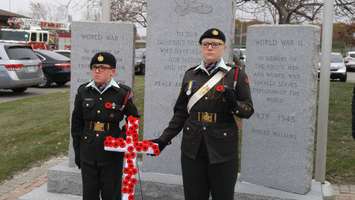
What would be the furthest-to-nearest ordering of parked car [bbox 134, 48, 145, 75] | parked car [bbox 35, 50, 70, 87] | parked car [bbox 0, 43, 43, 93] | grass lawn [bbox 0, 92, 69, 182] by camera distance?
parked car [bbox 134, 48, 145, 75] < parked car [bbox 35, 50, 70, 87] < parked car [bbox 0, 43, 43, 93] < grass lawn [bbox 0, 92, 69, 182]

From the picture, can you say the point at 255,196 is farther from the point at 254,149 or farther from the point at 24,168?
the point at 24,168

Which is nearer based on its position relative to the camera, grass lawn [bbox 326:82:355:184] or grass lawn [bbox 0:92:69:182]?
grass lawn [bbox 326:82:355:184]

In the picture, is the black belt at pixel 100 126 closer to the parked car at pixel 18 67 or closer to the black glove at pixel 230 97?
the black glove at pixel 230 97

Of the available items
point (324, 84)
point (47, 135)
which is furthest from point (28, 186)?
point (324, 84)

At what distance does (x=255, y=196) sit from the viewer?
529 cm

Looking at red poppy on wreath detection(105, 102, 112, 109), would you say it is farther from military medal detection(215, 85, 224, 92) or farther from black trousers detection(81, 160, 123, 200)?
military medal detection(215, 85, 224, 92)

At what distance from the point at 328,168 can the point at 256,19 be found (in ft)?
30.2

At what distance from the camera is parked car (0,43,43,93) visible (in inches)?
638

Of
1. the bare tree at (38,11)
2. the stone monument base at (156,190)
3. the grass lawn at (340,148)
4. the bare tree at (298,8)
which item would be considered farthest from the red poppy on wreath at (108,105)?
the bare tree at (38,11)

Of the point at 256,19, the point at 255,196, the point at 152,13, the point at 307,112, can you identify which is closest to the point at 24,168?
the point at 152,13

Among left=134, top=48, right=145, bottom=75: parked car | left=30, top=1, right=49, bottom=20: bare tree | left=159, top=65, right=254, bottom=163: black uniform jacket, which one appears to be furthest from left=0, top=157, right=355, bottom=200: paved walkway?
left=30, top=1, right=49, bottom=20: bare tree

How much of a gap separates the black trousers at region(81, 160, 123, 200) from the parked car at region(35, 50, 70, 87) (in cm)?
1558

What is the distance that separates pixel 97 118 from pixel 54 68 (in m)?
15.8

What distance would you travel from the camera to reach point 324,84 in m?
5.79
